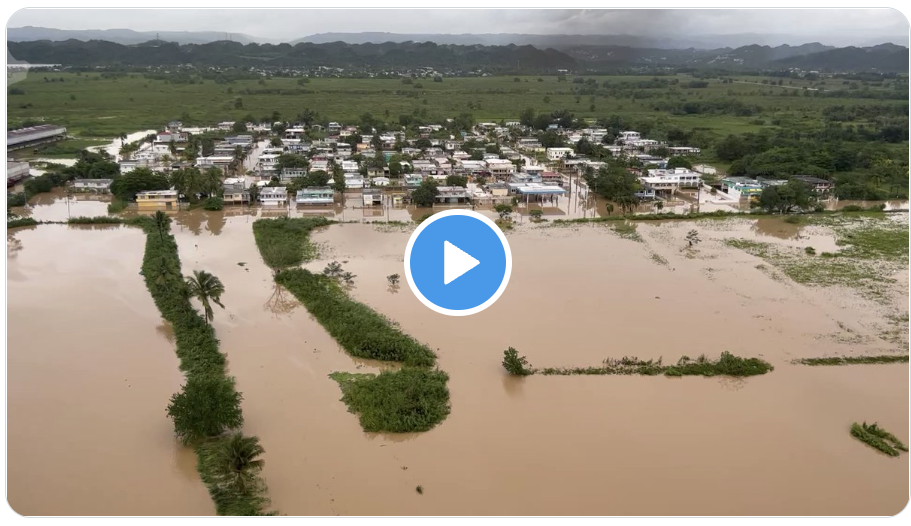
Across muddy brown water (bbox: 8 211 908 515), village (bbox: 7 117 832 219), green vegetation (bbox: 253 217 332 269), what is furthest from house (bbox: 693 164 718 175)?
green vegetation (bbox: 253 217 332 269)

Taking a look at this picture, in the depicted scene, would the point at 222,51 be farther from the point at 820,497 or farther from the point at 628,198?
the point at 820,497

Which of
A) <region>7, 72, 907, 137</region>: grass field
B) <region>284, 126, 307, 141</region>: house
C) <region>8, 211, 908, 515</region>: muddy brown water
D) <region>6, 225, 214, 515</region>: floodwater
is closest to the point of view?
<region>6, 225, 214, 515</region>: floodwater

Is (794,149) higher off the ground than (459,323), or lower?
higher

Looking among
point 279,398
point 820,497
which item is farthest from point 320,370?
point 820,497

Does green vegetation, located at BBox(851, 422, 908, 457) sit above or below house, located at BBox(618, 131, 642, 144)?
below

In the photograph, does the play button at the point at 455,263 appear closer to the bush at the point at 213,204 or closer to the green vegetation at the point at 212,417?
the green vegetation at the point at 212,417

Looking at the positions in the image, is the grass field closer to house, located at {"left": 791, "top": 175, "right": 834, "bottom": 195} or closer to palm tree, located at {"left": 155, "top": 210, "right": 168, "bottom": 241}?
house, located at {"left": 791, "top": 175, "right": 834, "bottom": 195}

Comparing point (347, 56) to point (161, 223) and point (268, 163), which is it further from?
point (161, 223)
